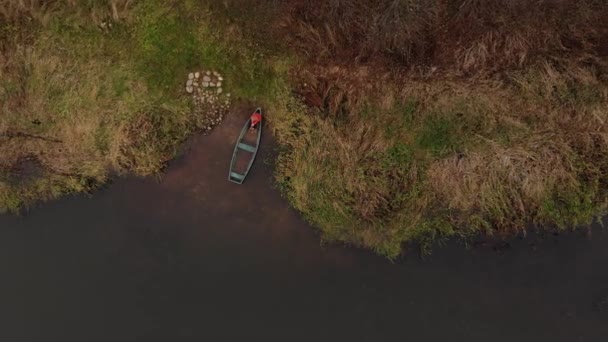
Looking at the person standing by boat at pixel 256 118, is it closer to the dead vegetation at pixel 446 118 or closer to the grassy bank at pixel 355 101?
the grassy bank at pixel 355 101

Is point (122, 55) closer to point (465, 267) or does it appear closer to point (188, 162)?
point (188, 162)

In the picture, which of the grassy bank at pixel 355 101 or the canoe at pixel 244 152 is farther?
the canoe at pixel 244 152

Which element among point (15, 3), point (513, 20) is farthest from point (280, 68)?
point (15, 3)

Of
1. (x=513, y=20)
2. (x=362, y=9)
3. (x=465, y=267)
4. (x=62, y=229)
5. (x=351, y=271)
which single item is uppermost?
(x=513, y=20)

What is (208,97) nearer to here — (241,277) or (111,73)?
(111,73)

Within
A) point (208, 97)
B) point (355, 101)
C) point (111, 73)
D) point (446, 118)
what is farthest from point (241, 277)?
point (446, 118)

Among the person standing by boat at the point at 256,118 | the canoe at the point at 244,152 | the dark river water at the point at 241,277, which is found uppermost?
the person standing by boat at the point at 256,118

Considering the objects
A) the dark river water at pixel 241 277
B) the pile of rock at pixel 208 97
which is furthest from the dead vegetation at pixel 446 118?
the pile of rock at pixel 208 97
